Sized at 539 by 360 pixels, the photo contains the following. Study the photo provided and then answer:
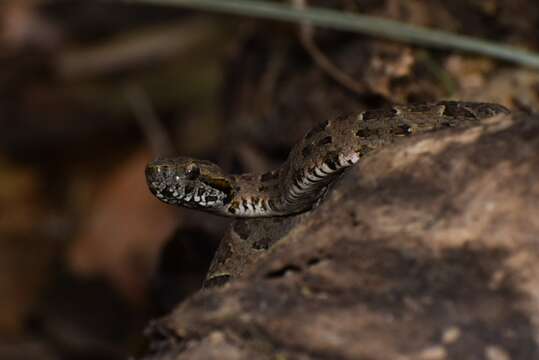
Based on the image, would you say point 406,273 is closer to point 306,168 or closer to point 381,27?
point 306,168

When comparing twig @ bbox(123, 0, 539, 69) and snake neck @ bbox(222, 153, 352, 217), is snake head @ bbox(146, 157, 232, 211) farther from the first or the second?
twig @ bbox(123, 0, 539, 69)

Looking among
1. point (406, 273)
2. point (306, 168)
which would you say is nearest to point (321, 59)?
point (306, 168)

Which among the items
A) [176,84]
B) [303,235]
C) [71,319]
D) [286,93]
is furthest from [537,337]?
[176,84]

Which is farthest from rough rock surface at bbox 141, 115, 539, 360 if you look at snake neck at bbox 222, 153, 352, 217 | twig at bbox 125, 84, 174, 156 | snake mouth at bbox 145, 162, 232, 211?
twig at bbox 125, 84, 174, 156

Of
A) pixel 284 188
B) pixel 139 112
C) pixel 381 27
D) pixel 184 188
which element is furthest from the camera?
pixel 139 112

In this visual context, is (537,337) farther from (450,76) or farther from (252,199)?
(450,76)
